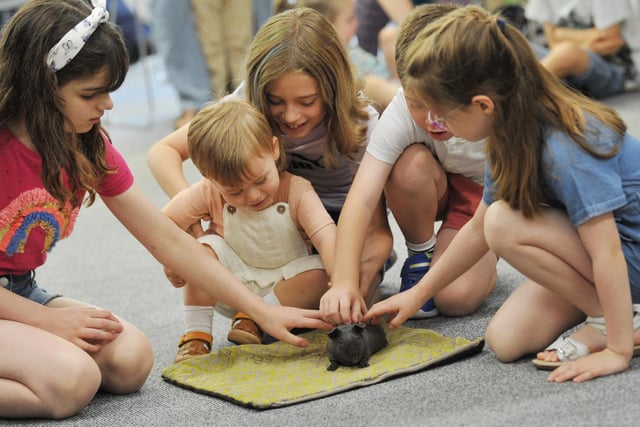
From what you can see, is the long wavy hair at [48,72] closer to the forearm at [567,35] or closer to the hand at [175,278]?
the hand at [175,278]

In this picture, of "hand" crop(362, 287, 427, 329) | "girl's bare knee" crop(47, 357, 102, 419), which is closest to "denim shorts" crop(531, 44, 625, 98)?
"hand" crop(362, 287, 427, 329)

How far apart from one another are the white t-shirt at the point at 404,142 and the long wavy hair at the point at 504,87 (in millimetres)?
333

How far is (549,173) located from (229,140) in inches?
20.5

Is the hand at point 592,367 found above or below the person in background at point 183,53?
above

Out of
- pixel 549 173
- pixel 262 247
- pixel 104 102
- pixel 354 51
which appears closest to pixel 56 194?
pixel 104 102

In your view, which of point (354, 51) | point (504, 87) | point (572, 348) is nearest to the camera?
point (504, 87)

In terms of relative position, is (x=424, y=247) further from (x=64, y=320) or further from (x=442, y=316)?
(x=64, y=320)

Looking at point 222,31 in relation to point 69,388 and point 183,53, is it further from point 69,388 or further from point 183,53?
point 69,388

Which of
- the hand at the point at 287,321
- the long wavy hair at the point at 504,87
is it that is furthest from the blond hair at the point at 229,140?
the long wavy hair at the point at 504,87

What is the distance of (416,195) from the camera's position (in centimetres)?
174

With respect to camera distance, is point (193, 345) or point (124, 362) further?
point (193, 345)

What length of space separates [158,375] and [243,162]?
394 millimetres

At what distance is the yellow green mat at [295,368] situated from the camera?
1399 millimetres

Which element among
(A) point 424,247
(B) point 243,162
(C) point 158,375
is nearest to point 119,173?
(B) point 243,162
